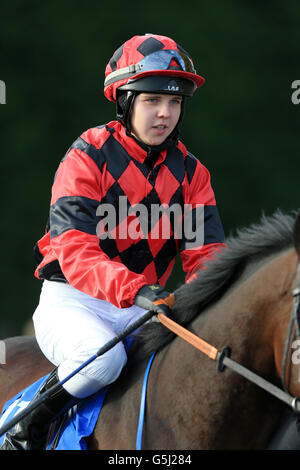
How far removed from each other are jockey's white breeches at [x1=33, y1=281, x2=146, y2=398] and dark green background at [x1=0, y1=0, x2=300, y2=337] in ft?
12.3

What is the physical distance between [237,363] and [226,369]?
0.05 m

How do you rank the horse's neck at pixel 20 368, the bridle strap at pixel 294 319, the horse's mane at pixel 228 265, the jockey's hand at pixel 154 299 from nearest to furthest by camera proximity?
the bridle strap at pixel 294 319, the horse's mane at pixel 228 265, the jockey's hand at pixel 154 299, the horse's neck at pixel 20 368

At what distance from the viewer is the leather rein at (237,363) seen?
1.73 metres

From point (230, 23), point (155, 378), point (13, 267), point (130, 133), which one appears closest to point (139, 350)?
point (155, 378)

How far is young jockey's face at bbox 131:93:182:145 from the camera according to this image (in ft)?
7.82

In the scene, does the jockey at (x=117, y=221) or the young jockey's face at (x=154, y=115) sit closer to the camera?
the jockey at (x=117, y=221)

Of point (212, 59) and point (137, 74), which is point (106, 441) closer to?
point (137, 74)

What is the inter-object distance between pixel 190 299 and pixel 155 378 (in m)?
0.24

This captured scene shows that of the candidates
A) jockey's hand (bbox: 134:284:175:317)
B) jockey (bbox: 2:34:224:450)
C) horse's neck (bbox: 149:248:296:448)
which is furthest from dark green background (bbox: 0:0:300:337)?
horse's neck (bbox: 149:248:296:448)

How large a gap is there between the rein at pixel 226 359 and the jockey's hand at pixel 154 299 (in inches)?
0.9

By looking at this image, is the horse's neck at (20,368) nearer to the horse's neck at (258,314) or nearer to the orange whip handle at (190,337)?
the orange whip handle at (190,337)

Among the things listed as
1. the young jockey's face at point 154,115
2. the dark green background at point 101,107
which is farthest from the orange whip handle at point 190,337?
the dark green background at point 101,107

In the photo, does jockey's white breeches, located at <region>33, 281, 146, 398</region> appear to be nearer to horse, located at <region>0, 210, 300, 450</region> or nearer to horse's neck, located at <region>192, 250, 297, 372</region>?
horse, located at <region>0, 210, 300, 450</region>

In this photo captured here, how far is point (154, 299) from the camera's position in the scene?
6.78ft
